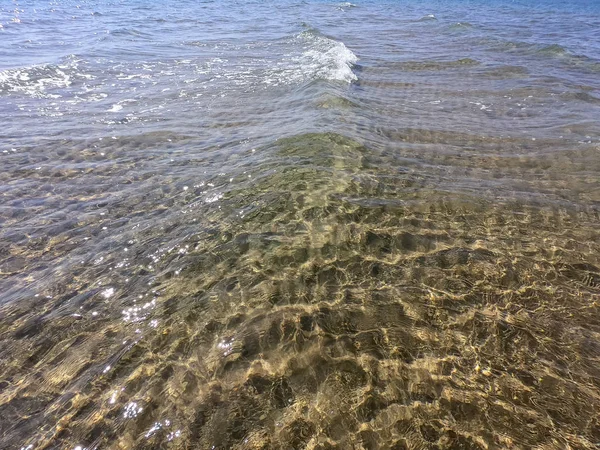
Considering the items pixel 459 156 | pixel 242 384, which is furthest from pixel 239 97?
pixel 242 384

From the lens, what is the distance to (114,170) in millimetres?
7906

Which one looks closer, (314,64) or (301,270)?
(301,270)

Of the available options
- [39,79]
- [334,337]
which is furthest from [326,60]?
[334,337]

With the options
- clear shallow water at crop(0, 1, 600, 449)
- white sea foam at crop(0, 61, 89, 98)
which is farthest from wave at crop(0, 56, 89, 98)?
clear shallow water at crop(0, 1, 600, 449)

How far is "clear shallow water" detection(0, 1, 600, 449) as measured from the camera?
3.51 metres

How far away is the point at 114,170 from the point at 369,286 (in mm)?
6214

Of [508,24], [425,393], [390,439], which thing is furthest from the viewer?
[508,24]

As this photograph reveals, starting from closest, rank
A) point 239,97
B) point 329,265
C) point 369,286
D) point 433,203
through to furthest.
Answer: point 369,286 < point 329,265 < point 433,203 < point 239,97

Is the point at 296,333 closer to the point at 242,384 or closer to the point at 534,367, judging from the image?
the point at 242,384

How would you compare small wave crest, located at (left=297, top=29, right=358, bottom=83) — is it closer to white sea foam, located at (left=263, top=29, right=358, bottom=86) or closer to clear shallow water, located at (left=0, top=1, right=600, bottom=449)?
white sea foam, located at (left=263, top=29, right=358, bottom=86)

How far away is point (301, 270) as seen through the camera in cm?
516

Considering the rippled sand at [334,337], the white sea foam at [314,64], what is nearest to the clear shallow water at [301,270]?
the rippled sand at [334,337]

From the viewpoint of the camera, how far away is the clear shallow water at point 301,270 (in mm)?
3508

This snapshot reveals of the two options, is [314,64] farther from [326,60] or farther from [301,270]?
[301,270]
